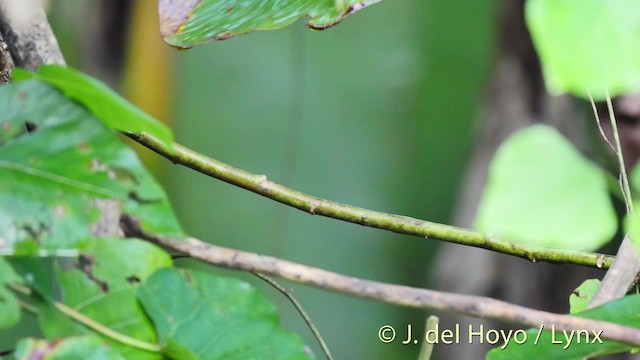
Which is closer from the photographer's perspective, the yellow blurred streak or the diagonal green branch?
the diagonal green branch

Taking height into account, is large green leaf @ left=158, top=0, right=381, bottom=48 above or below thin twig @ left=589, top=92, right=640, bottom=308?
above

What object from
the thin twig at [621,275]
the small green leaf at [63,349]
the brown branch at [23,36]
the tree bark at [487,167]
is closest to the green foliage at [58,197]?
the small green leaf at [63,349]

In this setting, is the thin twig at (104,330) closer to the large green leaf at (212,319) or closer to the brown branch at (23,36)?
the large green leaf at (212,319)

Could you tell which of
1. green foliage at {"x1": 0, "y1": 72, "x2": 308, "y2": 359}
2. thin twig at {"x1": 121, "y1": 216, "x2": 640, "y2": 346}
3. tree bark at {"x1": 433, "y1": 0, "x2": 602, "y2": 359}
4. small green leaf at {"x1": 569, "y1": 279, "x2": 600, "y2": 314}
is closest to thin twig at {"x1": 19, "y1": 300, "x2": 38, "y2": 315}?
green foliage at {"x1": 0, "y1": 72, "x2": 308, "y2": 359}

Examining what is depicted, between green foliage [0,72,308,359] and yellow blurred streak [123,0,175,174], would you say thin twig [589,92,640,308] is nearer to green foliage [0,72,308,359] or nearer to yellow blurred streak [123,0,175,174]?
green foliage [0,72,308,359]

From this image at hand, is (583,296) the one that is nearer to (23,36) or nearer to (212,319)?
(212,319)
